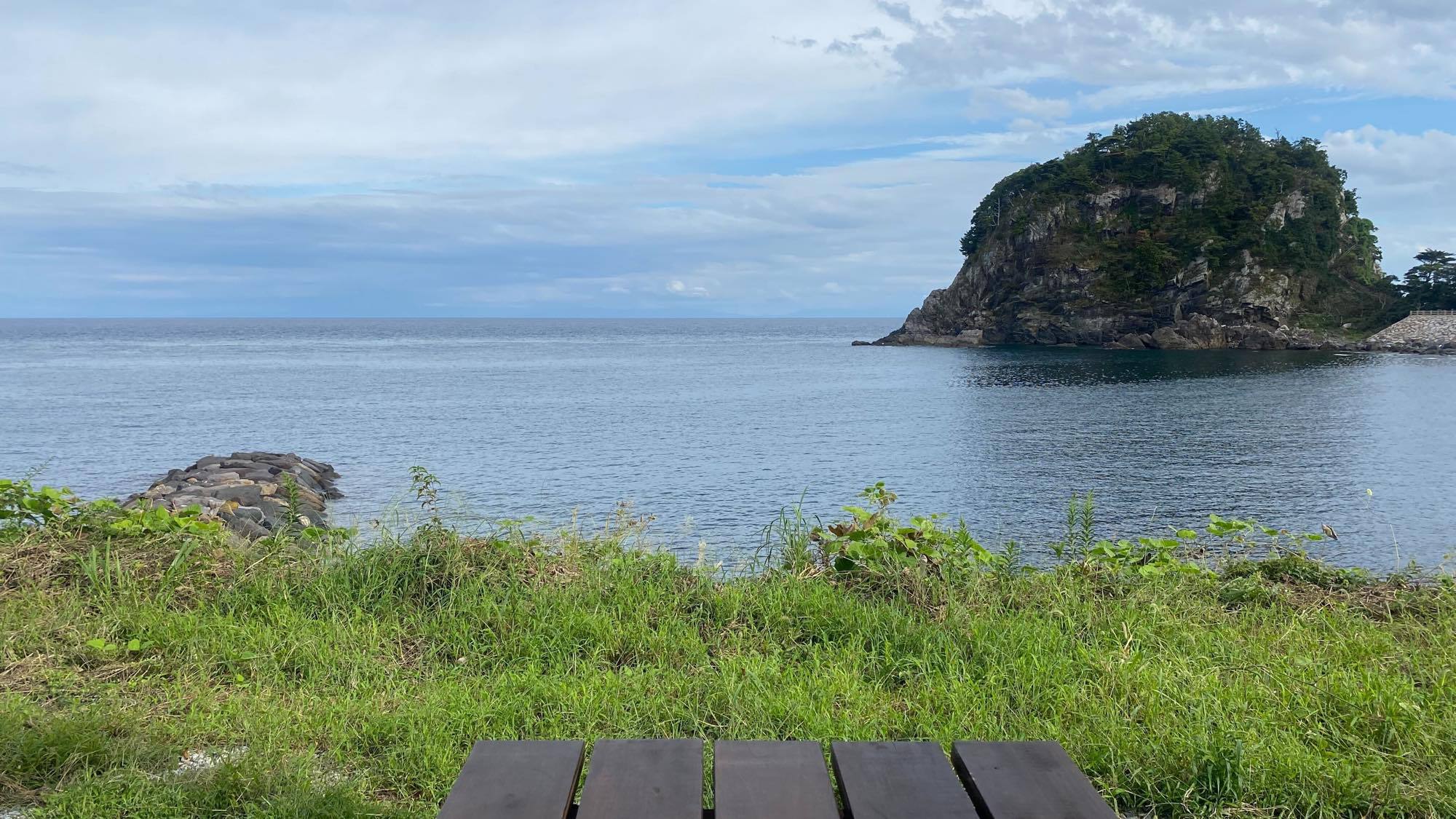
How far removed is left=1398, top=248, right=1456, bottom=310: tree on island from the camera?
9831 cm

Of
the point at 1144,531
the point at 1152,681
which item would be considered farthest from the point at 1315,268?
the point at 1152,681

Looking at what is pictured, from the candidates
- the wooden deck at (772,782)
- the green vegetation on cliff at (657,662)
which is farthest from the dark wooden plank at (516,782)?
the green vegetation on cliff at (657,662)

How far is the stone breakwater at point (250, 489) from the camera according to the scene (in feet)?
62.9

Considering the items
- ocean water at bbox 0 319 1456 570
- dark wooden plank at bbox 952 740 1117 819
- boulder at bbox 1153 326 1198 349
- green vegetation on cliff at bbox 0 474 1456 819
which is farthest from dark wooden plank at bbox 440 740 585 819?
boulder at bbox 1153 326 1198 349

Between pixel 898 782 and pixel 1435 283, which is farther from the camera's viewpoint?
pixel 1435 283

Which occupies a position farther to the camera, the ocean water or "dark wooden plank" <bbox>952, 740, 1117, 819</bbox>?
the ocean water

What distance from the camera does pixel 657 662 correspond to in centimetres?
550

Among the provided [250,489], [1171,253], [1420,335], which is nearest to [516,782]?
[250,489]

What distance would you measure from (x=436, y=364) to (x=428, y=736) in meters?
95.5

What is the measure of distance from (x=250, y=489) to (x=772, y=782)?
23.9 meters

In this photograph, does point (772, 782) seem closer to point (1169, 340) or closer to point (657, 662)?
point (657, 662)

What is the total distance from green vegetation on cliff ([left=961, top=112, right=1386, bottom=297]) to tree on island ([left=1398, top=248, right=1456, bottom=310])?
5.29 metres

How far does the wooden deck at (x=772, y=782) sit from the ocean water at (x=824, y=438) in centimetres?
610

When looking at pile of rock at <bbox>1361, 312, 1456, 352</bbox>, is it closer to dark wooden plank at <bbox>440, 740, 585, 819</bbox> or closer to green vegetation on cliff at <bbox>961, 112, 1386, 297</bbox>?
green vegetation on cliff at <bbox>961, 112, 1386, 297</bbox>
